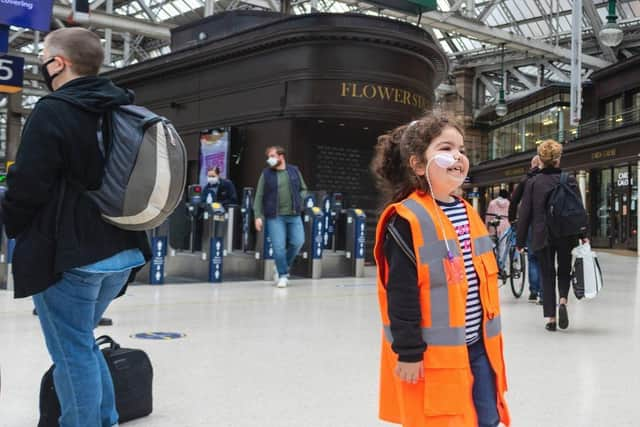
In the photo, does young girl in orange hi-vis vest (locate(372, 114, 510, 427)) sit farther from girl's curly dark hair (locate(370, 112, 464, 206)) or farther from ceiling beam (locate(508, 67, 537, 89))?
ceiling beam (locate(508, 67, 537, 89))

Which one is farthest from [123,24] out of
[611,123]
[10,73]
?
[611,123]

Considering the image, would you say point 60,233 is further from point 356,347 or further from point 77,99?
point 356,347

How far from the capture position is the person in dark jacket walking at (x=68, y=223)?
214 cm

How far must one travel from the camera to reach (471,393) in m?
1.96

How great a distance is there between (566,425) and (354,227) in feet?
26.3

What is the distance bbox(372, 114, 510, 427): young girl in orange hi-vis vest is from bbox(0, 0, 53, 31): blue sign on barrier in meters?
6.73

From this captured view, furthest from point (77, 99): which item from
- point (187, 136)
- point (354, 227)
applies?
point (187, 136)

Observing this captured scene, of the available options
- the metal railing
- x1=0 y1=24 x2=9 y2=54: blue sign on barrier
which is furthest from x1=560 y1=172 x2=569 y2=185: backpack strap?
the metal railing

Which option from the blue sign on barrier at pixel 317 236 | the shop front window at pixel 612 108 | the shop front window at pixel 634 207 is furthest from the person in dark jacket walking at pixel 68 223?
the shop front window at pixel 612 108

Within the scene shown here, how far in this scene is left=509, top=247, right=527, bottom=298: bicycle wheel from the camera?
8.16 m

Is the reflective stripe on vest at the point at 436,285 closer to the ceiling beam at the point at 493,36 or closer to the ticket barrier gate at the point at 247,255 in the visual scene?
the ticket barrier gate at the point at 247,255

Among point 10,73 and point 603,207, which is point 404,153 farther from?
point 603,207

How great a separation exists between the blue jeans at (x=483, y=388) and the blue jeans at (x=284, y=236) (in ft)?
21.5

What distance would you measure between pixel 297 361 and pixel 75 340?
2064 mm
